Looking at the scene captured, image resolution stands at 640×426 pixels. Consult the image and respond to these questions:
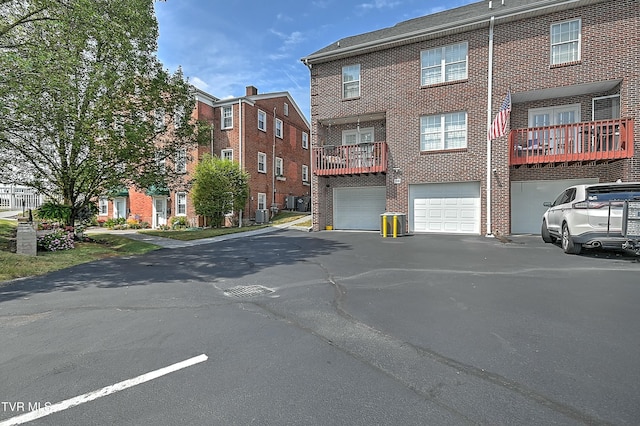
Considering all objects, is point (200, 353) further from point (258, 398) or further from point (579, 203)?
point (579, 203)

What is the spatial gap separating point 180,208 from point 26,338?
1989 cm

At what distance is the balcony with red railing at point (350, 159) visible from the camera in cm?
1487

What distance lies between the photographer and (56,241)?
1081 centimetres

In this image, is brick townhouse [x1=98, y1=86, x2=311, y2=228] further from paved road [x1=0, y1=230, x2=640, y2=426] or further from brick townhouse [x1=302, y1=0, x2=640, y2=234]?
paved road [x1=0, y1=230, x2=640, y2=426]

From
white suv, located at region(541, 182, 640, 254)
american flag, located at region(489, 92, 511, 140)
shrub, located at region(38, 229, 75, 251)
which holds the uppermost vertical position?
american flag, located at region(489, 92, 511, 140)

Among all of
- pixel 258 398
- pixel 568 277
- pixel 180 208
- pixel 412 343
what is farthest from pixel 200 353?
pixel 180 208

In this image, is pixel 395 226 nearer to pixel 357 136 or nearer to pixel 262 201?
pixel 357 136

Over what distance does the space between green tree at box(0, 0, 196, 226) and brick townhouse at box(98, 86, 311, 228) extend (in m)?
7.14

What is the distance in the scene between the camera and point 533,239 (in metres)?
11.8

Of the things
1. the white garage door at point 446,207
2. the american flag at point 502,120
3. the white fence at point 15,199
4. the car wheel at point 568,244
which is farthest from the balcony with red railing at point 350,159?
the white fence at point 15,199

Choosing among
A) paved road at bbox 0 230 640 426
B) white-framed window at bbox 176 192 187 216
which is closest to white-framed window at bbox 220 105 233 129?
white-framed window at bbox 176 192 187 216

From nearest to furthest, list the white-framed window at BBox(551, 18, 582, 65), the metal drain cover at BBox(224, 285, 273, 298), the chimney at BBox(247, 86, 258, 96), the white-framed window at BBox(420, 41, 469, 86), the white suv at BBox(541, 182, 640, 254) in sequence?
the metal drain cover at BBox(224, 285, 273, 298) → the white suv at BBox(541, 182, 640, 254) → the white-framed window at BBox(551, 18, 582, 65) → the white-framed window at BBox(420, 41, 469, 86) → the chimney at BBox(247, 86, 258, 96)

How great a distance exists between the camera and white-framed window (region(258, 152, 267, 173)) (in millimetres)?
23859

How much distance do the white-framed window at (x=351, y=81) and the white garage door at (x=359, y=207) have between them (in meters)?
4.79
